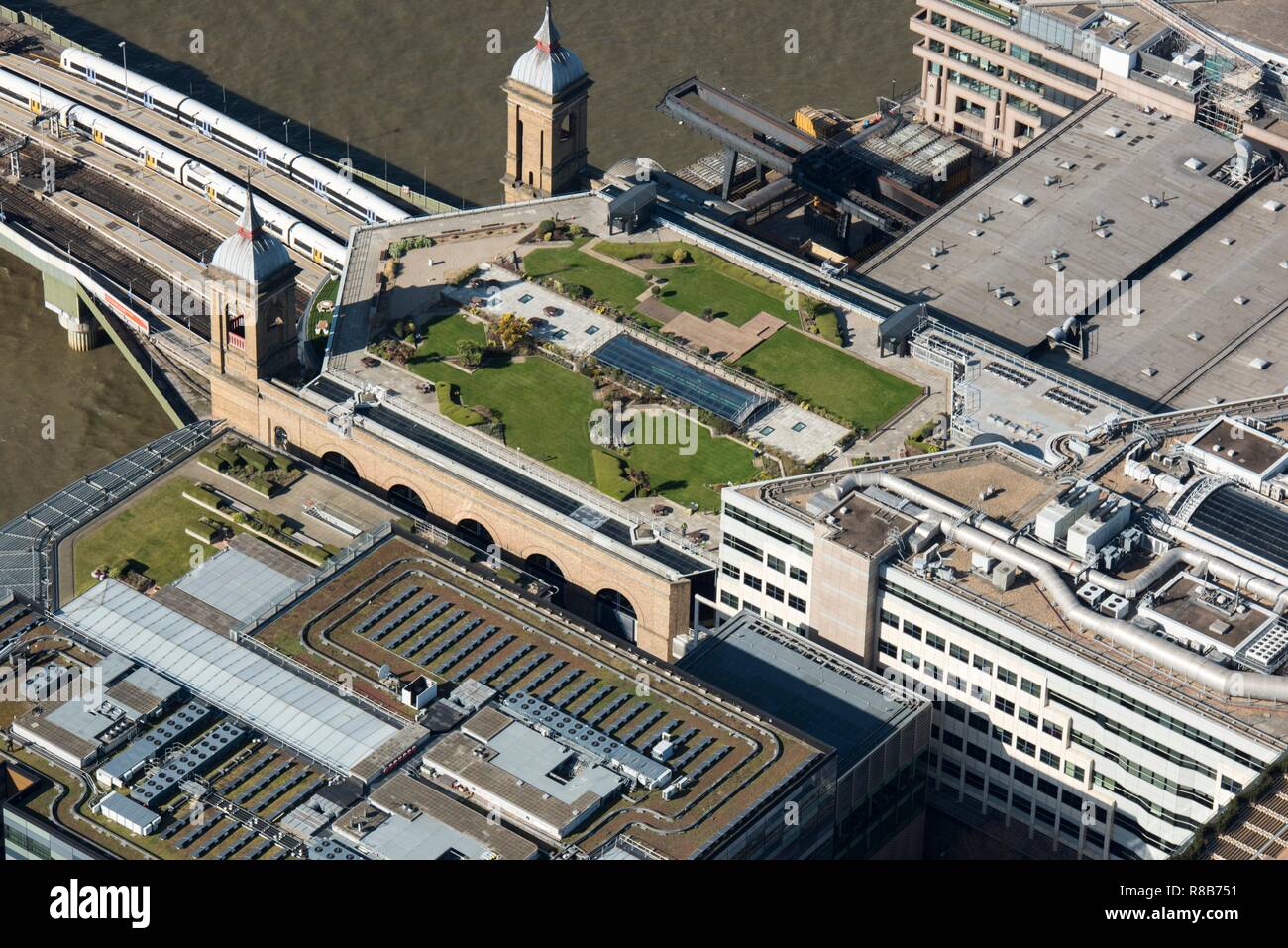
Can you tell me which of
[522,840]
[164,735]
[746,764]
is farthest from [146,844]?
[746,764]

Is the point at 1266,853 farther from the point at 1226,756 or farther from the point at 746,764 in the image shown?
the point at 746,764
